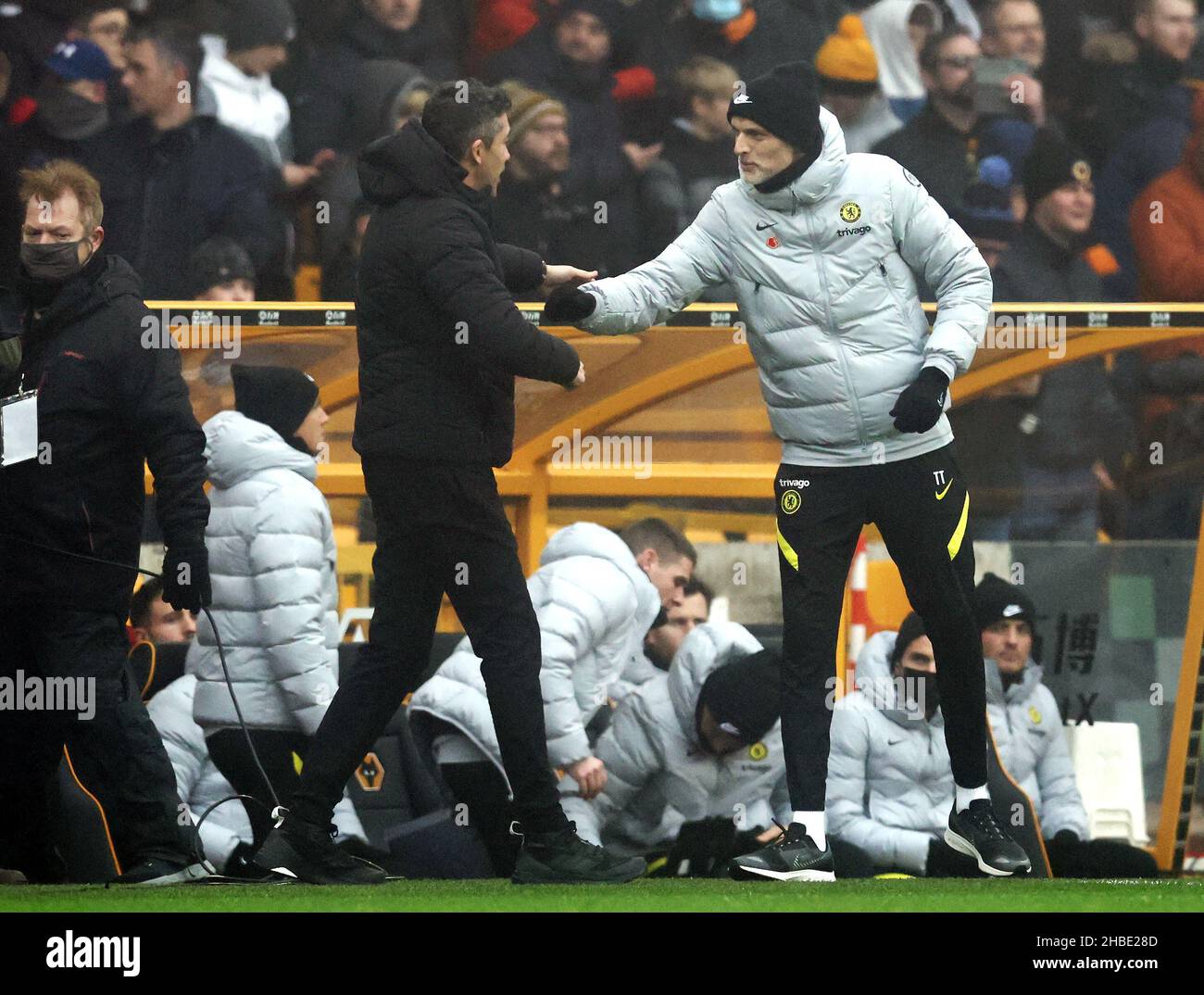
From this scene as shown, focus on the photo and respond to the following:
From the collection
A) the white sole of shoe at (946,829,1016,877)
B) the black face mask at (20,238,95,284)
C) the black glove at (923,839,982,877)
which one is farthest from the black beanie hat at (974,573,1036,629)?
the black face mask at (20,238,95,284)

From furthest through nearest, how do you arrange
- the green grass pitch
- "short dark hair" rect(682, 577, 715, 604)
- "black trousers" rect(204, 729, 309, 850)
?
"short dark hair" rect(682, 577, 715, 604) < "black trousers" rect(204, 729, 309, 850) < the green grass pitch

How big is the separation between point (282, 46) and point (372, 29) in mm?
370

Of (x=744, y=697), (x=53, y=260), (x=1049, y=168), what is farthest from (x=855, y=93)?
(x=53, y=260)

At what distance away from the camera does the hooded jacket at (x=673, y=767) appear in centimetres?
666

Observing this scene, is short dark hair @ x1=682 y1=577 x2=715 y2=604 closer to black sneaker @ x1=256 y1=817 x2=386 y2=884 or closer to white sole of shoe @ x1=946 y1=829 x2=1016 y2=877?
white sole of shoe @ x1=946 y1=829 x2=1016 y2=877

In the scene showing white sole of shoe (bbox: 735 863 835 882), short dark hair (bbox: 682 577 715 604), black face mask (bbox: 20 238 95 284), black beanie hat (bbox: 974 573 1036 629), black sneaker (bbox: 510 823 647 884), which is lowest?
white sole of shoe (bbox: 735 863 835 882)

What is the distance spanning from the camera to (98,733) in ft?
17.3

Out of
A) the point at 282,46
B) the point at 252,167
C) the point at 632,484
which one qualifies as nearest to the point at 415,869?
the point at 632,484

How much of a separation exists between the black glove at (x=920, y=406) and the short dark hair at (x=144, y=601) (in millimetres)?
2847

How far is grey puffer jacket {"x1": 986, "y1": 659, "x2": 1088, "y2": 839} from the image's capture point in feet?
22.7

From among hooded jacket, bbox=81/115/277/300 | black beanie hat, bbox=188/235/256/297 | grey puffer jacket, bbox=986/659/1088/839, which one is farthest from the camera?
hooded jacket, bbox=81/115/277/300

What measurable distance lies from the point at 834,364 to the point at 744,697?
155 cm

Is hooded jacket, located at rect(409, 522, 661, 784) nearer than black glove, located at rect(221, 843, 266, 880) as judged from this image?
No

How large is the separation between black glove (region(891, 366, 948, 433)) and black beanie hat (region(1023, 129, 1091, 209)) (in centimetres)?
431
